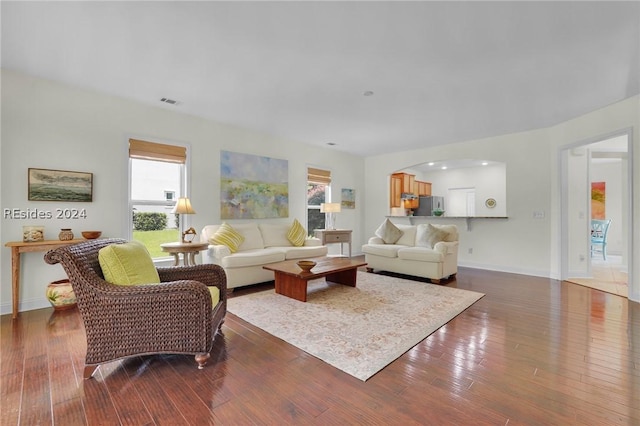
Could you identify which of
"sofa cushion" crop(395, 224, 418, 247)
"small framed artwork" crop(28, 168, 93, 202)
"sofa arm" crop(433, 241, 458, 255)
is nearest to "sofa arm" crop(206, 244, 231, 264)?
"small framed artwork" crop(28, 168, 93, 202)

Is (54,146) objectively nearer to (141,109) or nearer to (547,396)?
(141,109)

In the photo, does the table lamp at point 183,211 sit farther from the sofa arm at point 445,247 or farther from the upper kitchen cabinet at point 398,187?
the upper kitchen cabinet at point 398,187

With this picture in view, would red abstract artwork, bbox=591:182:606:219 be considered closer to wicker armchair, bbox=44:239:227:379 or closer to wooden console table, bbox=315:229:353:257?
wooden console table, bbox=315:229:353:257

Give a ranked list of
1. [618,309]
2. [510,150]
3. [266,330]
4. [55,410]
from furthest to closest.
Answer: [510,150]
[618,309]
[266,330]
[55,410]

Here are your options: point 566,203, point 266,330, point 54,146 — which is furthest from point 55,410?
point 566,203

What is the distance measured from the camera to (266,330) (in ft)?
8.55

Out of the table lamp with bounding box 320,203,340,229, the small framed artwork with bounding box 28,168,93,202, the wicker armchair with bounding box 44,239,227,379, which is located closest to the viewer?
the wicker armchair with bounding box 44,239,227,379

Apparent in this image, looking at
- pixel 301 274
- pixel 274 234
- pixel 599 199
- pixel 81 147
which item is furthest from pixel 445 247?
pixel 599 199

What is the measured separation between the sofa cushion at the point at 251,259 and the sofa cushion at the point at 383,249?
1645 mm

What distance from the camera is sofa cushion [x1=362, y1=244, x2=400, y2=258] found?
15.6 feet

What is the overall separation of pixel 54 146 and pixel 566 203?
7.27m

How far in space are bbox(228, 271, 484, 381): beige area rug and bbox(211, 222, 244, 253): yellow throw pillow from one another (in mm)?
845

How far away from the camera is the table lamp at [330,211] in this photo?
6.02 meters

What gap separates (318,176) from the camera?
634 cm
